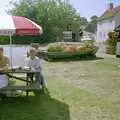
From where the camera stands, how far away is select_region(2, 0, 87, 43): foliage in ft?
179

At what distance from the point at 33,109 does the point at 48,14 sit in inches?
1936

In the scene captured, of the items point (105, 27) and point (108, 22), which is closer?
point (108, 22)

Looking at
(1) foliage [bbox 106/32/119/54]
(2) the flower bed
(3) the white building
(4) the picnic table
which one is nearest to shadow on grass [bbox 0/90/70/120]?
(4) the picnic table

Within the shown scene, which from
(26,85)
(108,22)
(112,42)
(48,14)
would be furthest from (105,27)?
(26,85)

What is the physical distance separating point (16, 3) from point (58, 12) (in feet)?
24.4

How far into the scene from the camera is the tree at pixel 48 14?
5484cm

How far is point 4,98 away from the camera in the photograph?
1058cm

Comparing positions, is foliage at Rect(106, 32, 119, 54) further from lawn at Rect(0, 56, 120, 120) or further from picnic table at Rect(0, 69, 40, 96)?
picnic table at Rect(0, 69, 40, 96)

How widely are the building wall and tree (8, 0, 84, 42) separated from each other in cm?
457

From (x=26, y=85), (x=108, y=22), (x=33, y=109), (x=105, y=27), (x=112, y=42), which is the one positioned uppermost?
(x=108, y=22)

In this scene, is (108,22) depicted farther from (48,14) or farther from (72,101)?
(72,101)

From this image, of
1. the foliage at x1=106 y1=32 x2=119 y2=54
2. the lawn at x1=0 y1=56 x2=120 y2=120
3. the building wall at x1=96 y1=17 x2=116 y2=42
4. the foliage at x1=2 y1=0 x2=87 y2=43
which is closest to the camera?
the lawn at x1=0 y1=56 x2=120 y2=120

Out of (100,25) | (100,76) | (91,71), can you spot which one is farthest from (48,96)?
(100,25)

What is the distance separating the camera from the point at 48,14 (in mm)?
57844
